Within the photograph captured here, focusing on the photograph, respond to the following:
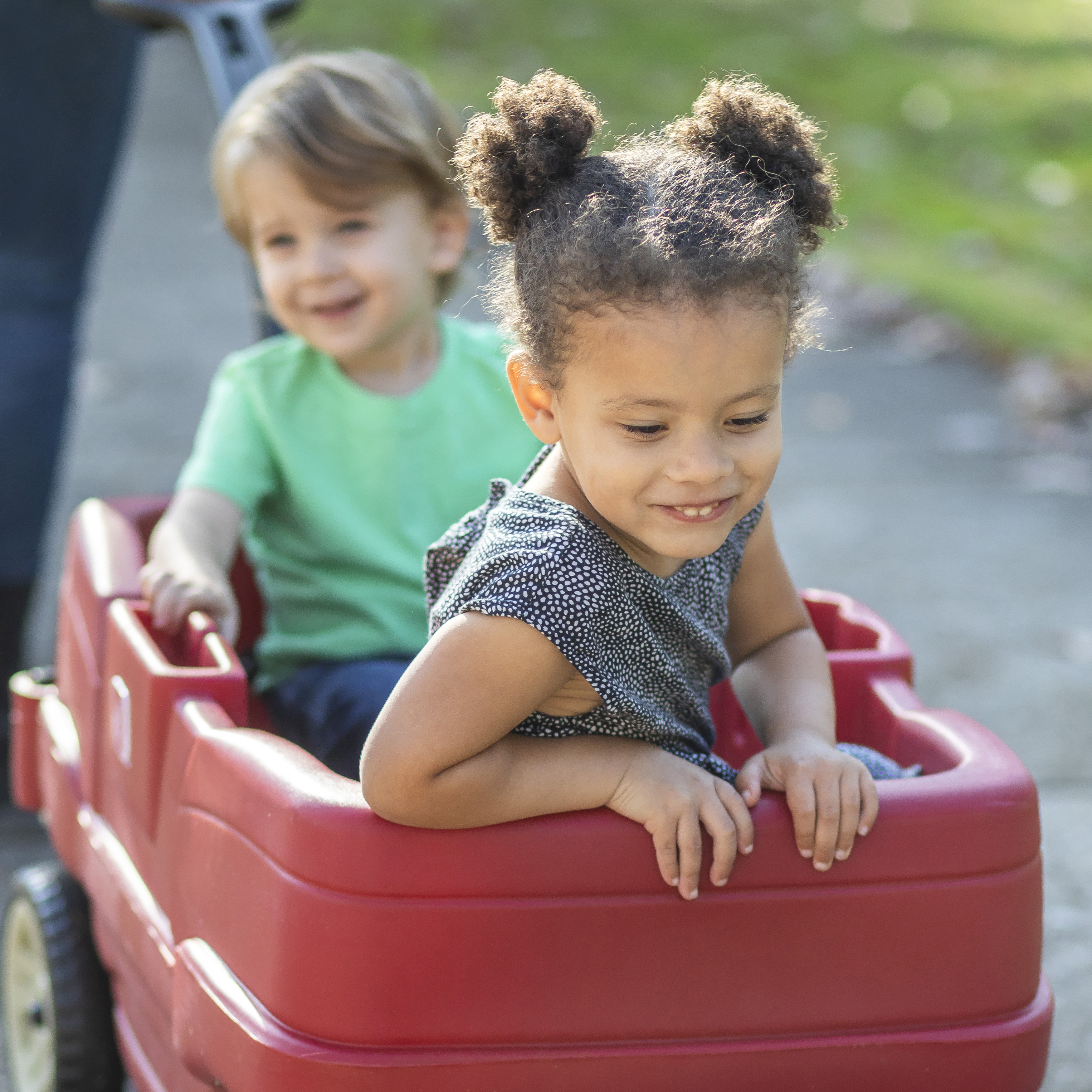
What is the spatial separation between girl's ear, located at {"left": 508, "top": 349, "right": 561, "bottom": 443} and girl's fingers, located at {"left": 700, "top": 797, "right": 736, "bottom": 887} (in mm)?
334

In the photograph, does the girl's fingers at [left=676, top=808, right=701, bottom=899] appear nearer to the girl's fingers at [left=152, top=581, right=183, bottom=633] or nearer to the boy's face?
the girl's fingers at [left=152, top=581, right=183, bottom=633]

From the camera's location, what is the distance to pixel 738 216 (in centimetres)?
120

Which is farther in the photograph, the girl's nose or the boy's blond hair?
the boy's blond hair

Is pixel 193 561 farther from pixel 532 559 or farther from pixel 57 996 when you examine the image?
pixel 532 559

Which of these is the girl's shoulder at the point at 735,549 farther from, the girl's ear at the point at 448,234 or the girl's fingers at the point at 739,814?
the girl's ear at the point at 448,234

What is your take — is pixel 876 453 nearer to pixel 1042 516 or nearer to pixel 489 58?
pixel 1042 516

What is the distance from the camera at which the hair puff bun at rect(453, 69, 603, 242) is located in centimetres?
125

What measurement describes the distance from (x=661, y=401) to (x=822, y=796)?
326mm

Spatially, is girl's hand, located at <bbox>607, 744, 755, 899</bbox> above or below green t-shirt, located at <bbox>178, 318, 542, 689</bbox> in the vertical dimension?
below

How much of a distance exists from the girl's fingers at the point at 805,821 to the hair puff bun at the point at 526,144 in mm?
515

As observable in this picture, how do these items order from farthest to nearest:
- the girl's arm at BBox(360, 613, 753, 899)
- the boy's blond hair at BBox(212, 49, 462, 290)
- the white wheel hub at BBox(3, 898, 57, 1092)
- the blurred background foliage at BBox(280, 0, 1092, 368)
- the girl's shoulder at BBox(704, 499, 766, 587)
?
the blurred background foliage at BBox(280, 0, 1092, 368), the boy's blond hair at BBox(212, 49, 462, 290), the white wheel hub at BBox(3, 898, 57, 1092), the girl's shoulder at BBox(704, 499, 766, 587), the girl's arm at BBox(360, 613, 753, 899)

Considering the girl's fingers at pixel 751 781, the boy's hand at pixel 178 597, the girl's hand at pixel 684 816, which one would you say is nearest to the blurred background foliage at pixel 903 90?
the boy's hand at pixel 178 597

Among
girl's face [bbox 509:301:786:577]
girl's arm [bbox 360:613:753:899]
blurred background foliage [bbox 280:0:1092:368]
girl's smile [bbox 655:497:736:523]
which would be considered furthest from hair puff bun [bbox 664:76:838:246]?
blurred background foliage [bbox 280:0:1092:368]

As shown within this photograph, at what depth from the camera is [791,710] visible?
4.55 feet
